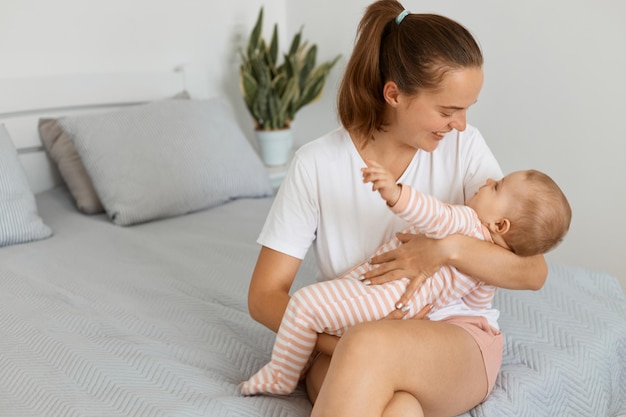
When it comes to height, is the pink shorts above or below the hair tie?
below

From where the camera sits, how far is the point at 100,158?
2.63m

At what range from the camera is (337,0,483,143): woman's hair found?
1.36 metres

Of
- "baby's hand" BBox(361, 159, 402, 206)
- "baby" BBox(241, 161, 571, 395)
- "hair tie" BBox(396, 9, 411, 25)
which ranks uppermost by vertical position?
"hair tie" BBox(396, 9, 411, 25)

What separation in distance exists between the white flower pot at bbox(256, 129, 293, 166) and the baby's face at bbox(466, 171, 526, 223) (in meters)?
2.01

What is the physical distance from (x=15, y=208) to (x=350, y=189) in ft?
4.54

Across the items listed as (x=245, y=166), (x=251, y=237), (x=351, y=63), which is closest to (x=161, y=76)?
(x=245, y=166)

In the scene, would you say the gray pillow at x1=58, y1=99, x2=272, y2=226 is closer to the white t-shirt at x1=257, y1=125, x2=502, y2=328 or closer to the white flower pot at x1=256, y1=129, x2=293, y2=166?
the white flower pot at x1=256, y1=129, x2=293, y2=166

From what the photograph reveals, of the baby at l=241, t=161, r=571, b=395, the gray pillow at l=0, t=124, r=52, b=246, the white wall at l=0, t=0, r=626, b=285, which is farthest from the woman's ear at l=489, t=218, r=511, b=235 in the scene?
the gray pillow at l=0, t=124, r=52, b=246

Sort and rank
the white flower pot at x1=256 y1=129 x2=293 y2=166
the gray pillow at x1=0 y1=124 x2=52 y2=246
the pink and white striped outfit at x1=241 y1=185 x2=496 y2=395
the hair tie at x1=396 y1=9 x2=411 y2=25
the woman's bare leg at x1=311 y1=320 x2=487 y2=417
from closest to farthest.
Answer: the woman's bare leg at x1=311 y1=320 x2=487 y2=417 → the pink and white striped outfit at x1=241 y1=185 x2=496 y2=395 → the hair tie at x1=396 y1=9 x2=411 y2=25 → the gray pillow at x1=0 y1=124 x2=52 y2=246 → the white flower pot at x1=256 y1=129 x2=293 y2=166

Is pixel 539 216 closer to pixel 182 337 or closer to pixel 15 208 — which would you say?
pixel 182 337

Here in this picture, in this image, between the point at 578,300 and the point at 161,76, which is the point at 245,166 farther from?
the point at 578,300

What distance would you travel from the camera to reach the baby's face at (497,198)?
1365 mm

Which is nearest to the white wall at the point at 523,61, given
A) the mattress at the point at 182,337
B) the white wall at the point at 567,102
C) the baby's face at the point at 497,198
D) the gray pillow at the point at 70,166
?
the white wall at the point at 567,102

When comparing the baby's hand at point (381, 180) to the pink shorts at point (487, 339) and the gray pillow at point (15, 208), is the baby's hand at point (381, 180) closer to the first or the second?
the pink shorts at point (487, 339)
